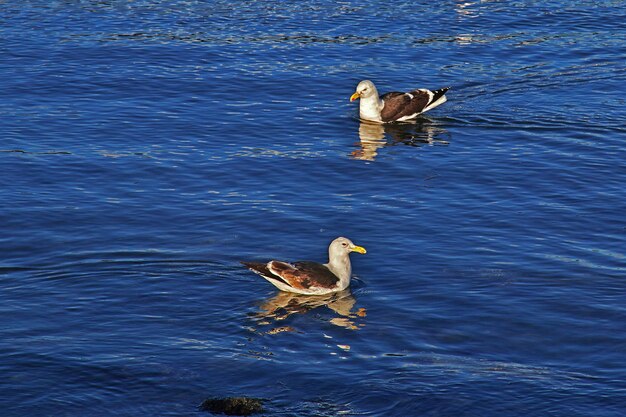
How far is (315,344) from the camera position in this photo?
17391 mm

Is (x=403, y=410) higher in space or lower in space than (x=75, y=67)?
lower

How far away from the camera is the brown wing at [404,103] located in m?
29.3

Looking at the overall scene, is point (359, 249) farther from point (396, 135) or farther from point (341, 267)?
point (396, 135)

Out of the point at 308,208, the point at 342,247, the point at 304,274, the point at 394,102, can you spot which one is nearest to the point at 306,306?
the point at 304,274

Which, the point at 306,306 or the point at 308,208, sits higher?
the point at 308,208

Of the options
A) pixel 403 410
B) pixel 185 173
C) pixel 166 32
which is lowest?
pixel 403 410

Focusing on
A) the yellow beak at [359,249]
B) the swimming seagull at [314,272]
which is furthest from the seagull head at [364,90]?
the yellow beak at [359,249]

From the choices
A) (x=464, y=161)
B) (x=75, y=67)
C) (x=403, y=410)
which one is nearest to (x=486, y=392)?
(x=403, y=410)

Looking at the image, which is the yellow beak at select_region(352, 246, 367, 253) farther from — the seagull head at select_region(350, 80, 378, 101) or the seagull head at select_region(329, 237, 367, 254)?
the seagull head at select_region(350, 80, 378, 101)

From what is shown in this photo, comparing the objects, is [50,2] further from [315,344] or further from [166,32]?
[315,344]

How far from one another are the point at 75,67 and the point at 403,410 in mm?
20545

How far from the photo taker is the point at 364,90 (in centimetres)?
2958

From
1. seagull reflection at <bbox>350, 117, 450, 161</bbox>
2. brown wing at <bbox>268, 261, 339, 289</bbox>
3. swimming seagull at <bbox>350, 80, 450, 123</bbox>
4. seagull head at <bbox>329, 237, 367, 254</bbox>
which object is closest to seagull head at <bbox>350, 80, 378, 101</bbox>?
swimming seagull at <bbox>350, 80, 450, 123</bbox>

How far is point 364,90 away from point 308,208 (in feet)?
23.3
